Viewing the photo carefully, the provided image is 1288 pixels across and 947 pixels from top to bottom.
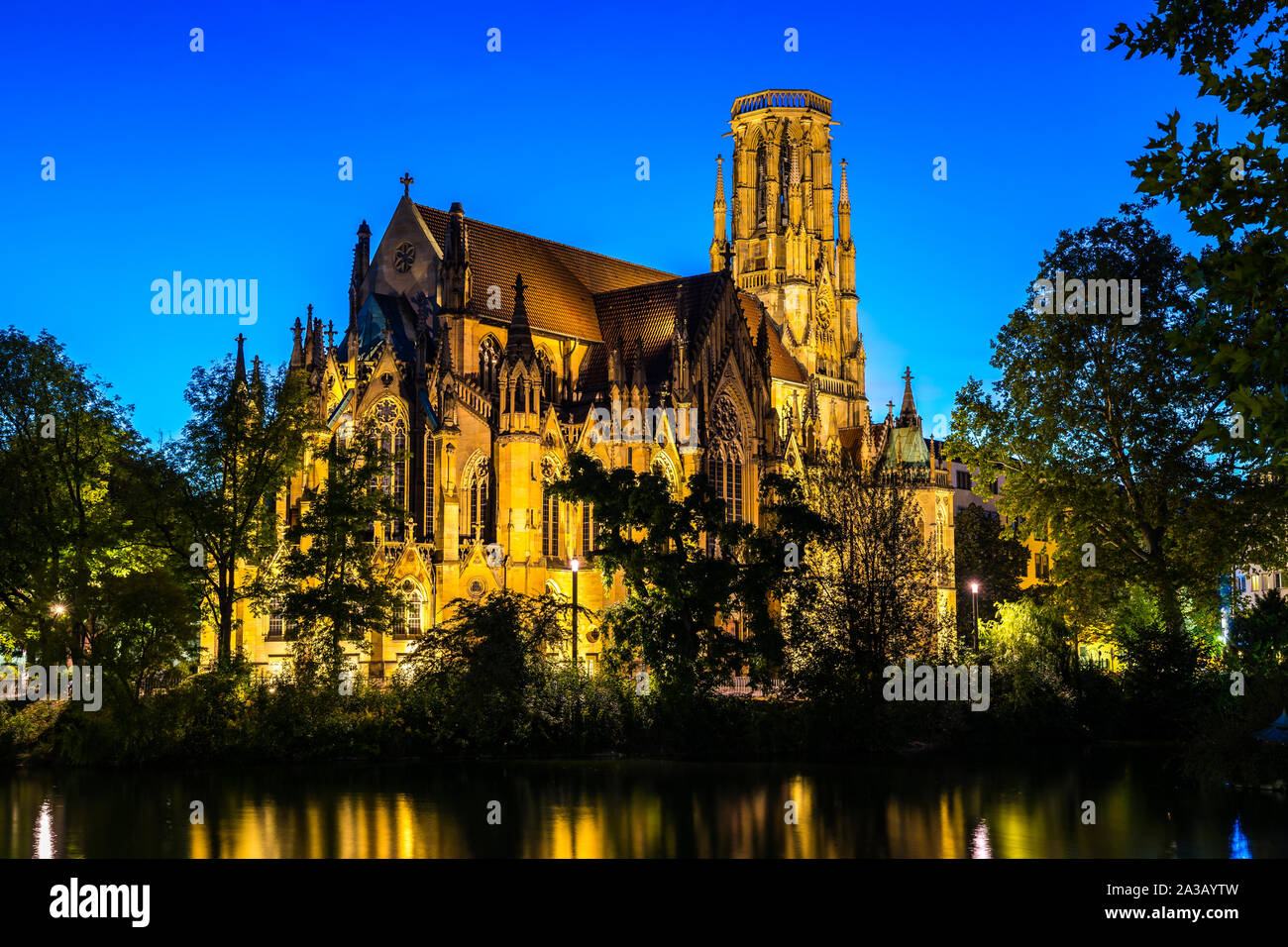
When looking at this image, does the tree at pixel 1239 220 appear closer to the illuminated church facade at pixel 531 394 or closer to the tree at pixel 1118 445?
the tree at pixel 1118 445

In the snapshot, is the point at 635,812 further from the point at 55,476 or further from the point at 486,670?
the point at 55,476

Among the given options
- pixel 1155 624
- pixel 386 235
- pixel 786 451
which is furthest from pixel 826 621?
pixel 386 235

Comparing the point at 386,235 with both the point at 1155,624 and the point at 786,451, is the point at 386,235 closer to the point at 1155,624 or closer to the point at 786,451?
the point at 786,451

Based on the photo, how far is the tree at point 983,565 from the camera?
323 feet

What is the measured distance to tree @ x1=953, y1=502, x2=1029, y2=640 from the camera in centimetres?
9844

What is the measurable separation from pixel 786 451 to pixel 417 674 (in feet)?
134

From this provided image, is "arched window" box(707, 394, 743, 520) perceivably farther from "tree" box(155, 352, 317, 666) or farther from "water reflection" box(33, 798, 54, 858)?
"water reflection" box(33, 798, 54, 858)
